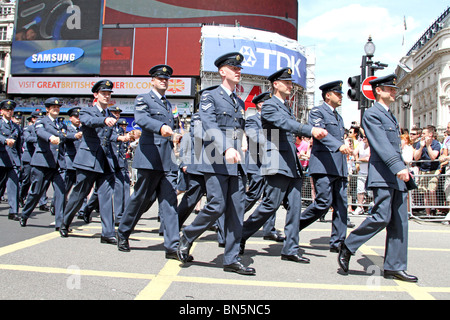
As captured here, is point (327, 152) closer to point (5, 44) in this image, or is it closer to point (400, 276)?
point (400, 276)

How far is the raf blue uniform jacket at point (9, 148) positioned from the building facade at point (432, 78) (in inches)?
2242

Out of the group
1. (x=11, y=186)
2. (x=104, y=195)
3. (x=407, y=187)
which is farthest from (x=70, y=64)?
(x=407, y=187)

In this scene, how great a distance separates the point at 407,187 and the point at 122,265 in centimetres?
302

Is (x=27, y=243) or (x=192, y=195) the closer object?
(x=27, y=243)

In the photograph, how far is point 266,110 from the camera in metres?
4.75

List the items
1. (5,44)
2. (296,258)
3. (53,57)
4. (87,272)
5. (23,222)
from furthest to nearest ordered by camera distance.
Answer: (5,44) < (53,57) < (23,222) < (296,258) < (87,272)

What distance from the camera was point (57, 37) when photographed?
39.9 meters

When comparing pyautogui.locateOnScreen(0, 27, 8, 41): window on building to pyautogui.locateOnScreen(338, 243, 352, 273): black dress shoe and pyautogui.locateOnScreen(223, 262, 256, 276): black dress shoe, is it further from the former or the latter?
pyautogui.locateOnScreen(338, 243, 352, 273): black dress shoe

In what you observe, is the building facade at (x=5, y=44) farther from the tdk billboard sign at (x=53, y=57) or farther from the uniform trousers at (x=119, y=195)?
the uniform trousers at (x=119, y=195)

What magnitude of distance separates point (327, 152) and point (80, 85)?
120 ft

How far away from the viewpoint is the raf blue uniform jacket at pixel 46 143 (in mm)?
6719

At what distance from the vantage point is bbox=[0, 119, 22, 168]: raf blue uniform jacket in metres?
7.49

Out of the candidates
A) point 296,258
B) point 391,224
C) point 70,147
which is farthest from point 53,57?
point 391,224
